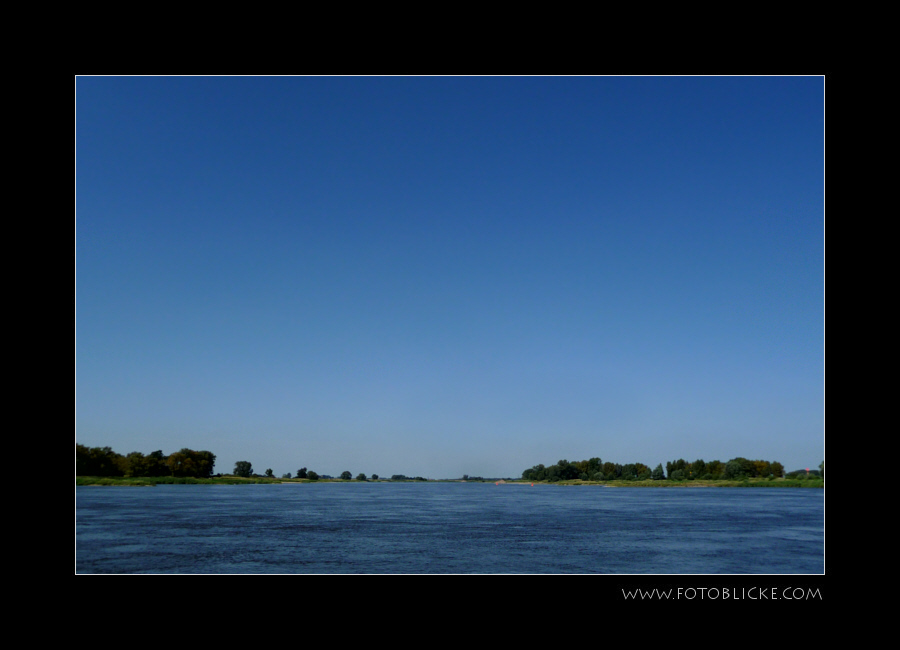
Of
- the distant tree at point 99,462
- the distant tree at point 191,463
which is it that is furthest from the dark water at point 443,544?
the distant tree at point 191,463

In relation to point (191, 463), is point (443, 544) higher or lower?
higher

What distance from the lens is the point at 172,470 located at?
112m

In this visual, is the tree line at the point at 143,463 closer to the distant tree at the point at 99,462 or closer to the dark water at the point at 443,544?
the distant tree at the point at 99,462

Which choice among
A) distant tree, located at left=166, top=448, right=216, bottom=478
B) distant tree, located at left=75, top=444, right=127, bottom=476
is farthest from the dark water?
distant tree, located at left=166, top=448, right=216, bottom=478

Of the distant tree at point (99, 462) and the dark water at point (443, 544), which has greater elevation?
the dark water at point (443, 544)

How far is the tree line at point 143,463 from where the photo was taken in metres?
93.4

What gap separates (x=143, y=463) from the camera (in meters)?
102

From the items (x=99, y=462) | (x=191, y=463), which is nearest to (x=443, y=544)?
(x=99, y=462)

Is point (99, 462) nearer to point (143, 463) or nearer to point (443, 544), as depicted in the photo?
point (143, 463)

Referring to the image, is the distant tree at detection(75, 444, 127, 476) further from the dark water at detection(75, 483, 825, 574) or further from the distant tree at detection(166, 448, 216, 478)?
the dark water at detection(75, 483, 825, 574)
